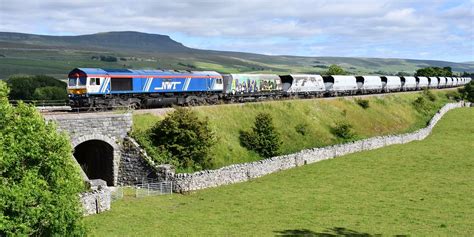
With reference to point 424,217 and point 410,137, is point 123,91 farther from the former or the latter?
point 410,137

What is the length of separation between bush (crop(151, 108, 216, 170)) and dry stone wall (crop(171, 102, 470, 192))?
2.23m

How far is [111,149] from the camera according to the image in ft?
128

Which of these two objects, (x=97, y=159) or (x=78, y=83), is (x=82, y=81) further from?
(x=97, y=159)

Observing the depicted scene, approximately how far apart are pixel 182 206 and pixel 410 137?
1718 inches

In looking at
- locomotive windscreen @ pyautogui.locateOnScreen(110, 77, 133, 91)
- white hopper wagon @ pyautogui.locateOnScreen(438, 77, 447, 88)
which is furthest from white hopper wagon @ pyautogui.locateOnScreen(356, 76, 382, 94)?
locomotive windscreen @ pyautogui.locateOnScreen(110, 77, 133, 91)

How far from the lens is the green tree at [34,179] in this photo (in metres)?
17.9

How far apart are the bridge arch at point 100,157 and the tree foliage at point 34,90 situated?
4870 centimetres

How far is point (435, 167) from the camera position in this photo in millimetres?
47969

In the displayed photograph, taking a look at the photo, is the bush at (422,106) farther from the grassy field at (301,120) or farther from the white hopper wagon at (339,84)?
the white hopper wagon at (339,84)

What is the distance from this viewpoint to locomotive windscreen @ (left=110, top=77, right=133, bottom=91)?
46.4 m

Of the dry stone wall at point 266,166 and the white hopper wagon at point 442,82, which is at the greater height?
the white hopper wagon at point 442,82

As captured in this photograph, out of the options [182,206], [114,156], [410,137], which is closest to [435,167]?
[410,137]

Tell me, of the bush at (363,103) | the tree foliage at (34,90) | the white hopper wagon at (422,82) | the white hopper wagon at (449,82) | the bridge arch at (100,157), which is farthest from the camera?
the white hopper wagon at (449,82)

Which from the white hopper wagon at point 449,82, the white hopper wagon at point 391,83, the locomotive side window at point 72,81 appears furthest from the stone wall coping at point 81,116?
the white hopper wagon at point 449,82
